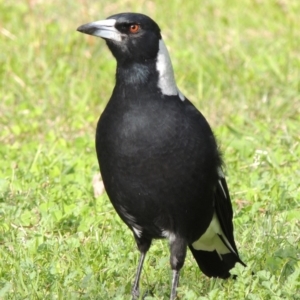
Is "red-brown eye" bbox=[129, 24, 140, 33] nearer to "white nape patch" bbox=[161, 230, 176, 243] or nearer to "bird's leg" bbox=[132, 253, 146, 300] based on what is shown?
"white nape patch" bbox=[161, 230, 176, 243]

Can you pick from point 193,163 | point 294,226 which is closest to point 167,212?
point 193,163

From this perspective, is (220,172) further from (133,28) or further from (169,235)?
(133,28)

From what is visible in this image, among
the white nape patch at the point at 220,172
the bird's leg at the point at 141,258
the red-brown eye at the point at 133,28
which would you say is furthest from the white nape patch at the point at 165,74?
the bird's leg at the point at 141,258

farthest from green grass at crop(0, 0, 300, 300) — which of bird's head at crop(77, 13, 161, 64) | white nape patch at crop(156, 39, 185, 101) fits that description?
bird's head at crop(77, 13, 161, 64)

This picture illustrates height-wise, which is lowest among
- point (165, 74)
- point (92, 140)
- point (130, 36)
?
point (92, 140)

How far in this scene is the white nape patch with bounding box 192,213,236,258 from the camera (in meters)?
4.22

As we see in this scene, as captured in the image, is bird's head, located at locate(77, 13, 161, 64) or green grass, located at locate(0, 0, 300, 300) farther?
green grass, located at locate(0, 0, 300, 300)

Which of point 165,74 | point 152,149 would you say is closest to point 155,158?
point 152,149

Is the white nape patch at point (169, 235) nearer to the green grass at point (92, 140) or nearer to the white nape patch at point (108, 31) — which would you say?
the green grass at point (92, 140)

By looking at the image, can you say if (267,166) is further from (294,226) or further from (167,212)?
(167,212)

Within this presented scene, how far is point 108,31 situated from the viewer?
12.7ft

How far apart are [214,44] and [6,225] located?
3255 mm

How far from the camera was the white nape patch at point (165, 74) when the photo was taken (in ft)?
12.5

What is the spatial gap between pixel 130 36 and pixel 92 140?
88.0 inches
